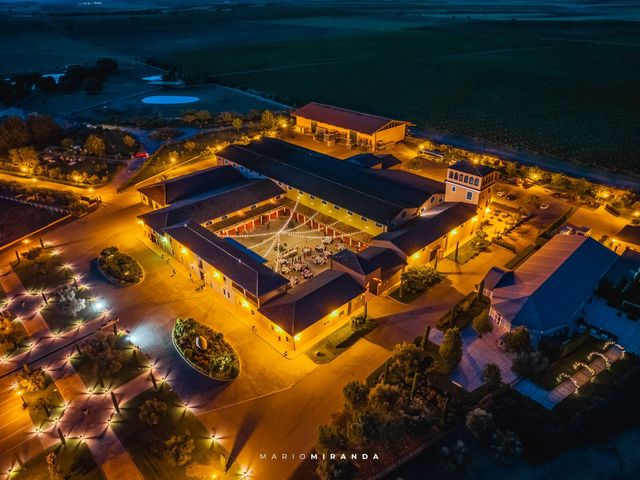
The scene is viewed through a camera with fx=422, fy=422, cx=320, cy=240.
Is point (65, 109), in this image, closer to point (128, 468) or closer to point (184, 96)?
point (184, 96)

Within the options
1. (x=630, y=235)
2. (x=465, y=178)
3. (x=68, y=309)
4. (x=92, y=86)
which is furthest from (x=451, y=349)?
(x=92, y=86)

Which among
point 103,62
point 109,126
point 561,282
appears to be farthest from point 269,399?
point 103,62

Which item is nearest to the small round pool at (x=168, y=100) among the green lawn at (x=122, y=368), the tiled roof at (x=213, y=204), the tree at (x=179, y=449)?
the tiled roof at (x=213, y=204)

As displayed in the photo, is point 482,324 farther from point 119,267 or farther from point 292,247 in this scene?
point 119,267

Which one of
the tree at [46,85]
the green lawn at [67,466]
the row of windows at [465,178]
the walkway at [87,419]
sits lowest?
the green lawn at [67,466]

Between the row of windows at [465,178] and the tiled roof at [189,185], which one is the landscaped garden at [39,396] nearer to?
the tiled roof at [189,185]

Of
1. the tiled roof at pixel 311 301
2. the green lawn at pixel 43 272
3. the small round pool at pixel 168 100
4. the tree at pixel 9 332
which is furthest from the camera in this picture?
the small round pool at pixel 168 100
